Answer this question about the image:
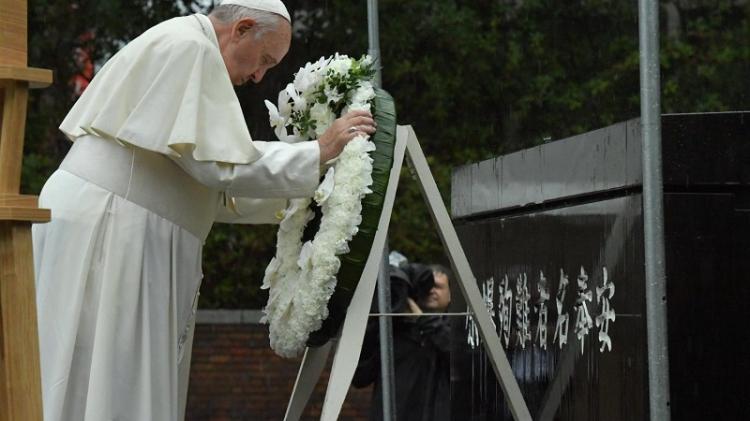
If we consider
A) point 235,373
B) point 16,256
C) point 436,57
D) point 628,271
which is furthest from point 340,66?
point 235,373

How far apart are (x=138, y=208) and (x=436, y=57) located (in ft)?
28.5

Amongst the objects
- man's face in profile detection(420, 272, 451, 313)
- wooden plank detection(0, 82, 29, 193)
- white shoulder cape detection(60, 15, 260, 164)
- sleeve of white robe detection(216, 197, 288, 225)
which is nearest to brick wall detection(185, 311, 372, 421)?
man's face in profile detection(420, 272, 451, 313)

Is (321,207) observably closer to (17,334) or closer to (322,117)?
(322,117)

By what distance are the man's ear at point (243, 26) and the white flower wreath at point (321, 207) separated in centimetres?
21

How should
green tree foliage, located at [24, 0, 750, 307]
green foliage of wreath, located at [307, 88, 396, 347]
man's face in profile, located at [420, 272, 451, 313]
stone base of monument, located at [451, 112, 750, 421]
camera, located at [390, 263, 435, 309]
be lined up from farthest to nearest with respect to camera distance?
1. green tree foliage, located at [24, 0, 750, 307]
2. man's face in profile, located at [420, 272, 451, 313]
3. camera, located at [390, 263, 435, 309]
4. green foliage of wreath, located at [307, 88, 396, 347]
5. stone base of monument, located at [451, 112, 750, 421]

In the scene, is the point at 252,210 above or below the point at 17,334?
above

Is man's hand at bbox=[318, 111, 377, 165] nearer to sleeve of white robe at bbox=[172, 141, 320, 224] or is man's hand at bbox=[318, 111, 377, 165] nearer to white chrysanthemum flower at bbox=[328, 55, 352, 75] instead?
sleeve of white robe at bbox=[172, 141, 320, 224]

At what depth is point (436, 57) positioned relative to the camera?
1278cm

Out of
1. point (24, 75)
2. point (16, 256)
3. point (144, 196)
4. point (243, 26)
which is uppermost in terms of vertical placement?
point (243, 26)

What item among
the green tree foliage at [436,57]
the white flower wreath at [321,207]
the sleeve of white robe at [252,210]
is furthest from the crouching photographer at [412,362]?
the white flower wreath at [321,207]

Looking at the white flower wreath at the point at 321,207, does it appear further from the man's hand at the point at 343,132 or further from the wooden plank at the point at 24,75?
the wooden plank at the point at 24,75

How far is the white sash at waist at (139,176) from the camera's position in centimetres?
428

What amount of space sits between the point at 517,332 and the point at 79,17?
26.2 feet

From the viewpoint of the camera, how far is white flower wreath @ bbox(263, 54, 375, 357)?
4.13 m
